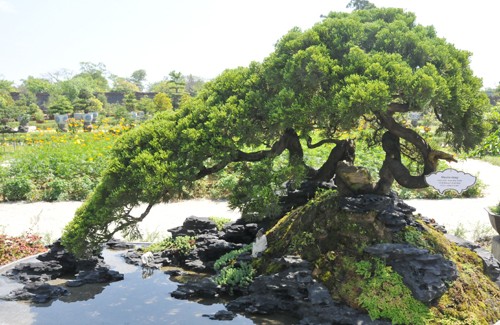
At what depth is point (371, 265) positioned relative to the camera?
530 cm

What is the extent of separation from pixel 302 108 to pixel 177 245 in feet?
12.3

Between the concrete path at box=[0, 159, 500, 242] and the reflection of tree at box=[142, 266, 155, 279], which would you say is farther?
the concrete path at box=[0, 159, 500, 242]

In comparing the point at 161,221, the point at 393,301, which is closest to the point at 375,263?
the point at 393,301

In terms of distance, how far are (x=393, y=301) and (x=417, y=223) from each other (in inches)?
48.7

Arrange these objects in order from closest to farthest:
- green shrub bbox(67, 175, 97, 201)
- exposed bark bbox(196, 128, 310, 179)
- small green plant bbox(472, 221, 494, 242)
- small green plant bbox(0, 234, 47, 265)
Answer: exposed bark bbox(196, 128, 310, 179) → small green plant bbox(0, 234, 47, 265) → small green plant bbox(472, 221, 494, 242) → green shrub bbox(67, 175, 97, 201)

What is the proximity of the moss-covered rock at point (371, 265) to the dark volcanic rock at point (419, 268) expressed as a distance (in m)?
0.07

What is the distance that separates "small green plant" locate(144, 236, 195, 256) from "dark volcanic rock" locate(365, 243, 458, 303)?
3.21 metres

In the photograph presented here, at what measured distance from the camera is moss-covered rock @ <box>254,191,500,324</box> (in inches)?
196

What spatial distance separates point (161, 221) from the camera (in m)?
11.0

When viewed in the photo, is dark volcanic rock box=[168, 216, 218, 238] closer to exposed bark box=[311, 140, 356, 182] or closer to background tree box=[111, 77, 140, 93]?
exposed bark box=[311, 140, 356, 182]

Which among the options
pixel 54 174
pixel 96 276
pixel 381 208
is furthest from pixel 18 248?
pixel 54 174

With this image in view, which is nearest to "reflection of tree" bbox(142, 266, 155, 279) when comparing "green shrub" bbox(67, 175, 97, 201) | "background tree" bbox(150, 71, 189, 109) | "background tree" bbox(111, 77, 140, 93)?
"green shrub" bbox(67, 175, 97, 201)

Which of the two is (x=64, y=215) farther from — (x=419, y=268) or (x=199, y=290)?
(x=419, y=268)

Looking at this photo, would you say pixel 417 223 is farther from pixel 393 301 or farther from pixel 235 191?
pixel 235 191
